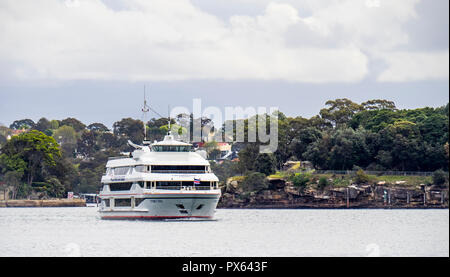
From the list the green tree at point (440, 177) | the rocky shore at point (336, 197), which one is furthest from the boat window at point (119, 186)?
the green tree at point (440, 177)

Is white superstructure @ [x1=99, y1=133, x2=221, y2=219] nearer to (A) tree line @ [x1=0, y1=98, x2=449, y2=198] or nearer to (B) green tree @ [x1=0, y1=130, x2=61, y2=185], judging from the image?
(A) tree line @ [x1=0, y1=98, x2=449, y2=198]

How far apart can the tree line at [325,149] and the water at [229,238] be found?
Result: 4213cm

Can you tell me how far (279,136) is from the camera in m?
156

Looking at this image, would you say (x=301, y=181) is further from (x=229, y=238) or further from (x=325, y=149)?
(x=229, y=238)

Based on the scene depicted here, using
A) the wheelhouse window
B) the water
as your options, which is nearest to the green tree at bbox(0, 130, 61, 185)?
the water

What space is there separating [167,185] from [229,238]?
55.4 ft

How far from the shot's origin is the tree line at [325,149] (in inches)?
5007

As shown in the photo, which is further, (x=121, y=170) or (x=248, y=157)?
(x=248, y=157)

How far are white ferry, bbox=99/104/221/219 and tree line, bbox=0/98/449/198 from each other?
47.9 m

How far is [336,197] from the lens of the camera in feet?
435

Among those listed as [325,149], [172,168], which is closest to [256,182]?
[325,149]

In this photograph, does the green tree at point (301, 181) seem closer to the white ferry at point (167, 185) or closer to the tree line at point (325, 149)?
the tree line at point (325, 149)
